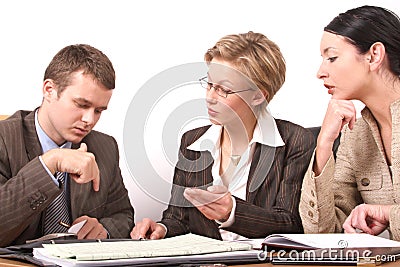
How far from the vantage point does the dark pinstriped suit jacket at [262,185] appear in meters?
1.87

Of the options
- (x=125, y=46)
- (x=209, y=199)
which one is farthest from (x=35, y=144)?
(x=125, y=46)

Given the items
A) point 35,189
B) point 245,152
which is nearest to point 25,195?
point 35,189

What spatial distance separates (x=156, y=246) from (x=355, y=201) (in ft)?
2.85

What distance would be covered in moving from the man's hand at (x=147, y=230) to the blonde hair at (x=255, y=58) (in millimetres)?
551

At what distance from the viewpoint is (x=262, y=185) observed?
2.01 m

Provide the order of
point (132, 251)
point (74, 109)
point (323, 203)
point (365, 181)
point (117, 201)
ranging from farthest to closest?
point (117, 201) < point (74, 109) < point (365, 181) < point (323, 203) < point (132, 251)

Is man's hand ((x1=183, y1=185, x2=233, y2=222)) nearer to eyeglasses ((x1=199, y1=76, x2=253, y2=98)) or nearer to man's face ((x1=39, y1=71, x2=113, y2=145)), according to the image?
eyeglasses ((x1=199, y1=76, x2=253, y2=98))

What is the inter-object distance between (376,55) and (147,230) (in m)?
0.81

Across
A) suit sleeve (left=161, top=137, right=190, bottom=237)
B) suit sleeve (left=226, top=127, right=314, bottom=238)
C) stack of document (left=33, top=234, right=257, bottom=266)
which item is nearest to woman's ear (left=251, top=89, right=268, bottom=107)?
suit sleeve (left=226, top=127, right=314, bottom=238)

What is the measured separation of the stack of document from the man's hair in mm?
824

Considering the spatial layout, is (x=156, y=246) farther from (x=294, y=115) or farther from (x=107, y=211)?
(x=294, y=115)

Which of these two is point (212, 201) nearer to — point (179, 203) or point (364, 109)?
point (179, 203)

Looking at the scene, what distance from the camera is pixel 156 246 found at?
1.25 meters

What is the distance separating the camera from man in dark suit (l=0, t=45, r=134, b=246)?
165 centimetres
